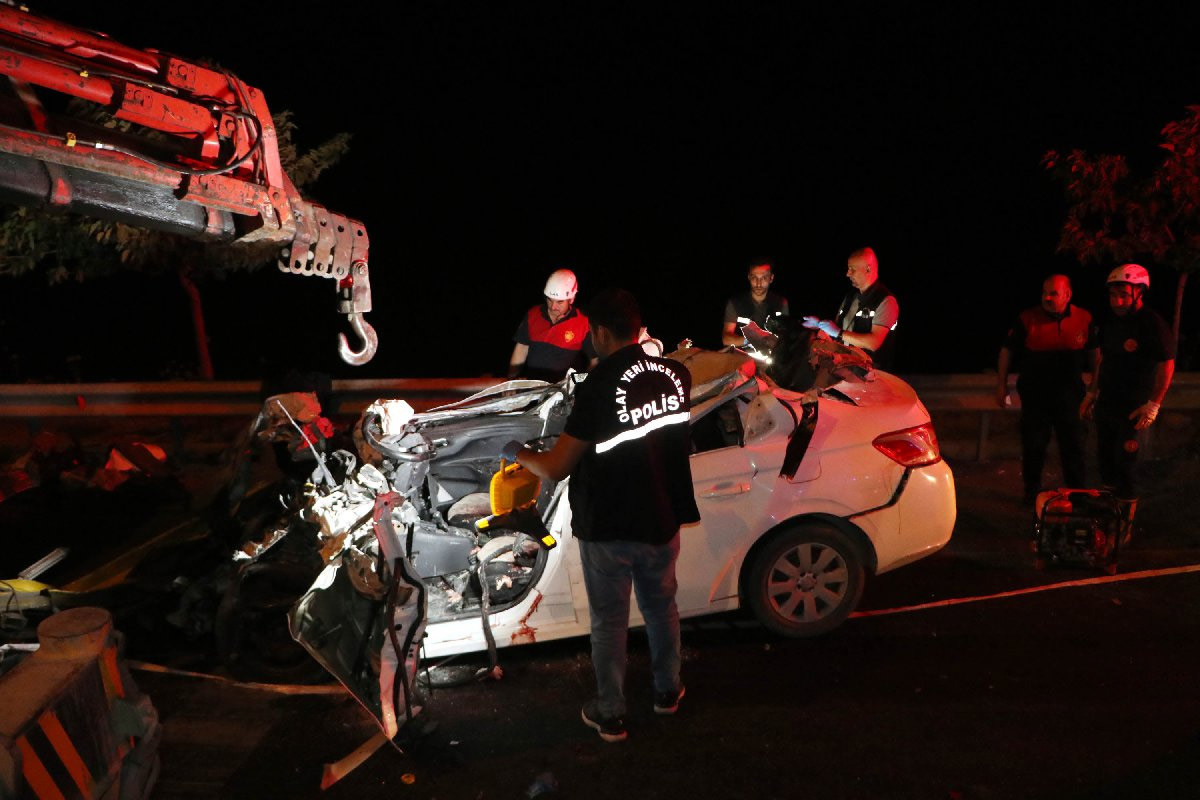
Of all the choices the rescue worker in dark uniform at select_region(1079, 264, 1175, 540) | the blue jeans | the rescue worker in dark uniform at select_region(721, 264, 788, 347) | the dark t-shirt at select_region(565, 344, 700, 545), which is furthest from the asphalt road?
the rescue worker in dark uniform at select_region(721, 264, 788, 347)

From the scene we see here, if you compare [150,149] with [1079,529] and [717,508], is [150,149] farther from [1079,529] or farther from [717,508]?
[1079,529]

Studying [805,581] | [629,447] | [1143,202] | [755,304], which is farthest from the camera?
[1143,202]

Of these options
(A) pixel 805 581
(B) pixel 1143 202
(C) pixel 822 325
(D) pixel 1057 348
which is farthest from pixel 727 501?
(B) pixel 1143 202

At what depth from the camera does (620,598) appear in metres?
4.25

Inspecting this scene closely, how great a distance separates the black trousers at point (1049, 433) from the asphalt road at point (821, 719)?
146 cm

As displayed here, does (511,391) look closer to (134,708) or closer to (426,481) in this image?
(426,481)

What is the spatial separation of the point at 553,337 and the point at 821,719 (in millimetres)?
3512

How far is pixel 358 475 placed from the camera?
5051 mm

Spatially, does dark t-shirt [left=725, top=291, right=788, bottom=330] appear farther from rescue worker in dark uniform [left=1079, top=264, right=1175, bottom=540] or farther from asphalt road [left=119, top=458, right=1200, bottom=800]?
asphalt road [left=119, top=458, right=1200, bottom=800]

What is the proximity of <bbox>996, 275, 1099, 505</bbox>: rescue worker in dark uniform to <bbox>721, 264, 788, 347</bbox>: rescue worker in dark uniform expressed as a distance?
1786 mm

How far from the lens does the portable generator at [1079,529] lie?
19.6 ft

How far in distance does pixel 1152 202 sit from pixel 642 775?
784 cm

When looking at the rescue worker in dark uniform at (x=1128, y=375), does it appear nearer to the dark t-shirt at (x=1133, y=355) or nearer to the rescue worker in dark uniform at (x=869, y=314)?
the dark t-shirt at (x=1133, y=355)

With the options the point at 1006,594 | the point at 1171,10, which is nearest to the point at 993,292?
the point at 1171,10
